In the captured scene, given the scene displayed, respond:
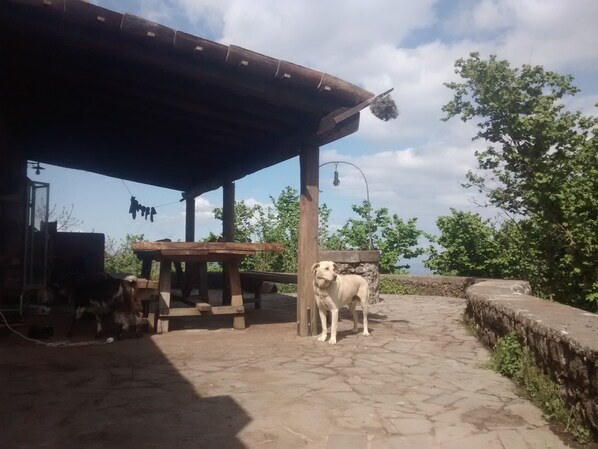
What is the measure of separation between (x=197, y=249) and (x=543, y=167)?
7.66 metres

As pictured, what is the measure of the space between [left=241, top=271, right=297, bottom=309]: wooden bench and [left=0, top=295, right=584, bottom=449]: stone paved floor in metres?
2.18

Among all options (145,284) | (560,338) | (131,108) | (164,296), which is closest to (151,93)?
(131,108)

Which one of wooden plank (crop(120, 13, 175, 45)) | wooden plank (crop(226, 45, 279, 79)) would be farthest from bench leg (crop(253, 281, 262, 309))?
wooden plank (crop(120, 13, 175, 45))

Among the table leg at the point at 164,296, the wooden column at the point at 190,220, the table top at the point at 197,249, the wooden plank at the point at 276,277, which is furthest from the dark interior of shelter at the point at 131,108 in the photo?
the table leg at the point at 164,296

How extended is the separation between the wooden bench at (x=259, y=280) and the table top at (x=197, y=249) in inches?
67.3

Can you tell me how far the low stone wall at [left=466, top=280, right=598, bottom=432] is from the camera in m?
3.17

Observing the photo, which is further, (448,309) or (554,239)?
(448,309)

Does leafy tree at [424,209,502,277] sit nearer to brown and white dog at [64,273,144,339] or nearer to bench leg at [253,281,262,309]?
bench leg at [253,281,262,309]

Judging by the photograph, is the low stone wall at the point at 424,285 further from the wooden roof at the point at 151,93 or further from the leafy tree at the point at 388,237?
the wooden roof at the point at 151,93

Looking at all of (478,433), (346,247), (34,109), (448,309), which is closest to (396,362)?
(478,433)

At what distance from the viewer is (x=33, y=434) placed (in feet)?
10.8

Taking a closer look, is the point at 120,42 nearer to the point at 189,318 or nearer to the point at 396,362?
the point at 396,362

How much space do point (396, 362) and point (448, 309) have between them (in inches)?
215

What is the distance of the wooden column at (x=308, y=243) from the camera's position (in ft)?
22.7
